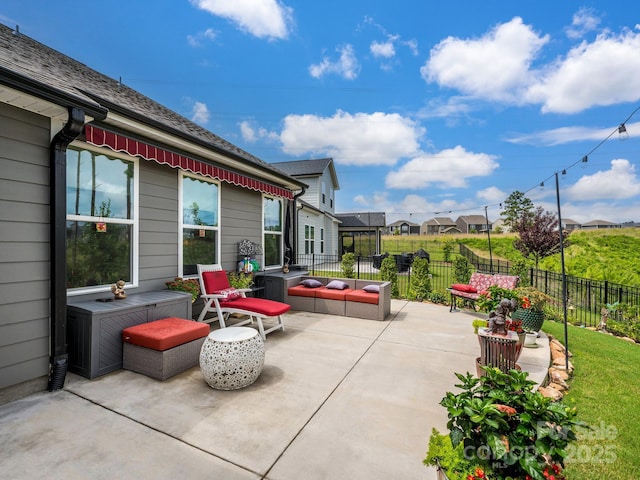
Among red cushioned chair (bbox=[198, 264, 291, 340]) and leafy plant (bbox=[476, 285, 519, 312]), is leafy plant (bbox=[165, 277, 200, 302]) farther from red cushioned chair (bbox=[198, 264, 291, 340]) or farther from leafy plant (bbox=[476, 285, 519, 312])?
leafy plant (bbox=[476, 285, 519, 312])

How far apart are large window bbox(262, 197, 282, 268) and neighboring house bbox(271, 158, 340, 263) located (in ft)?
22.8

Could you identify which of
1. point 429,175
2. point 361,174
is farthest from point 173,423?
point 429,175

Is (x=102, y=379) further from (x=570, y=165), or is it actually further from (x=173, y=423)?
(x=570, y=165)

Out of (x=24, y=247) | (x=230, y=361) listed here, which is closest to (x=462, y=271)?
(x=230, y=361)

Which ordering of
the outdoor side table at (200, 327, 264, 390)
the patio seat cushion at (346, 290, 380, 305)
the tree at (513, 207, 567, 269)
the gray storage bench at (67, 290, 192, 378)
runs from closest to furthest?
the outdoor side table at (200, 327, 264, 390) < the gray storage bench at (67, 290, 192, 378) < the patio seat cushion at (346, 290, 380, 305) < the tree at (513, 207, 567, 269)

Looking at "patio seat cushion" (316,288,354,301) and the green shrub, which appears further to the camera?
the green shrub

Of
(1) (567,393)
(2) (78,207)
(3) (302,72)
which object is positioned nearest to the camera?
(1) (567,393)

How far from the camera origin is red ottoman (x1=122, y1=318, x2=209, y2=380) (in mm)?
3225

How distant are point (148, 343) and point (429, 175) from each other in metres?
26.7

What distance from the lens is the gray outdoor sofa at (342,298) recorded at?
19.6 feet

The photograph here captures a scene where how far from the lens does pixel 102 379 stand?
3.20m

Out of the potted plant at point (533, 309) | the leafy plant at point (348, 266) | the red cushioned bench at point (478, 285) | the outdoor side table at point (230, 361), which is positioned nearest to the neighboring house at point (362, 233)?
the leafy plant at point (348, 266)

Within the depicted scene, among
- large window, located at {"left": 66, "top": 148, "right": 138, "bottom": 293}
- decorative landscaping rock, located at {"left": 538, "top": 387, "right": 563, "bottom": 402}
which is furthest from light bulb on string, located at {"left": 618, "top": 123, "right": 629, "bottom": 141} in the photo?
large window, located at {"left": 66, "top": 148, "right": 138, "bottom": 293}

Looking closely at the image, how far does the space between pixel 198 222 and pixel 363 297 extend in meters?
3.65
